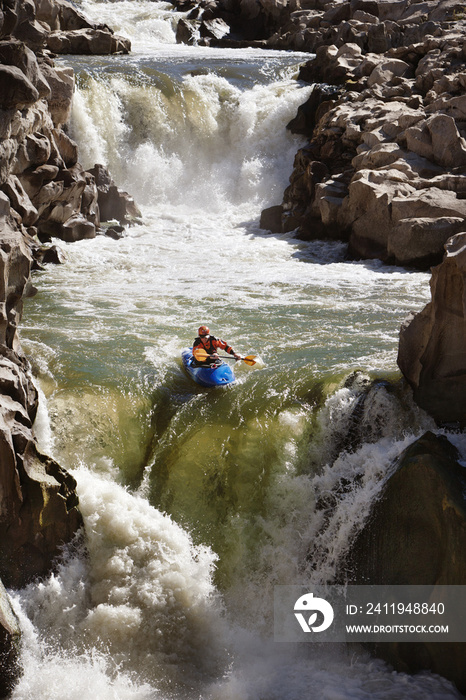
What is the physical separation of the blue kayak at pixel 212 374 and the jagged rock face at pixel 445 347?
2122 mm

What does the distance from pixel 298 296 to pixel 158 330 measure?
323 centimetres

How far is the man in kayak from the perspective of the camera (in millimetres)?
→ 7734

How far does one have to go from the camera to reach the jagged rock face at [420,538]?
506 cm

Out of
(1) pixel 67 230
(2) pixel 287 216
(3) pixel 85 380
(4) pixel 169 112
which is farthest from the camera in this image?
(4) pixel 169 112

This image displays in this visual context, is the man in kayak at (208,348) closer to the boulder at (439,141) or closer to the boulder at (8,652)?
the boulder at (8,652)

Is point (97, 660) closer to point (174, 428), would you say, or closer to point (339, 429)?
point (174, 428)

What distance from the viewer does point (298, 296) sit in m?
11.8

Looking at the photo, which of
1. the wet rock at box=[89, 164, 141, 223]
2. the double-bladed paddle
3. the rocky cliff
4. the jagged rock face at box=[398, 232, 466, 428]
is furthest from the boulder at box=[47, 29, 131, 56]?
the jagged rock face at box=[398, 232, 466, 428]

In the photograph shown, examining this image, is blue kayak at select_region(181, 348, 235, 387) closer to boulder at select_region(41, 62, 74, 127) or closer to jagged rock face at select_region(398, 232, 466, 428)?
jagged rock face at select_region(398, 232, 466, 428)

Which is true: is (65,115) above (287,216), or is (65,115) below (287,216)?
above

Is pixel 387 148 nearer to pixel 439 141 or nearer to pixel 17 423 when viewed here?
pixel 439 141

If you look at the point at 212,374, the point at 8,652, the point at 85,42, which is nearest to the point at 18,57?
the point at 212,374

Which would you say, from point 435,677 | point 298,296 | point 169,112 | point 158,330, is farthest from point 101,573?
point 169,112

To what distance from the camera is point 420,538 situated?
5387mm
